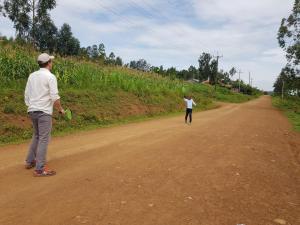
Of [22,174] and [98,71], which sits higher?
[98,71]

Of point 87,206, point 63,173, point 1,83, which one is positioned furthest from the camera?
point 1,83

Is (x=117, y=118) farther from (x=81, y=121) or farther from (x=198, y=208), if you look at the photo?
(x=198, y=208)

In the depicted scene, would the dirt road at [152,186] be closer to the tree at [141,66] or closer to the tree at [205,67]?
the tree at [141,66]

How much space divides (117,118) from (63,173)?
1115 cm

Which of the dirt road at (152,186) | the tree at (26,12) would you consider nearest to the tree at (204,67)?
the tree at (26,12)

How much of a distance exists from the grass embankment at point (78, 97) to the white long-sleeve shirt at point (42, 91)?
183 inches

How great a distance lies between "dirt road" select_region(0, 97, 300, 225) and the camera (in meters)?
4.42

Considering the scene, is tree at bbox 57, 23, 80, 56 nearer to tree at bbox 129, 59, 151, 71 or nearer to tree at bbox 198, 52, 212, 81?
tree at bbox 129, 59, 151, 71

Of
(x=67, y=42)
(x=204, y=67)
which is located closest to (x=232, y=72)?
(x=204, y=67)

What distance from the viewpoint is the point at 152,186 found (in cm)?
558

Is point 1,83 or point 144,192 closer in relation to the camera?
point 144,192

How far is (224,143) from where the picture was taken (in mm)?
10180

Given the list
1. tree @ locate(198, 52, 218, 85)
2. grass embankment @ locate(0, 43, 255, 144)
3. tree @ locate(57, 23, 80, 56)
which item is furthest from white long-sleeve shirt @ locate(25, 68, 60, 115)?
tree @ locate(198, 52, 218, 85)

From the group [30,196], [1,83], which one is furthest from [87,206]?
[1,83]
